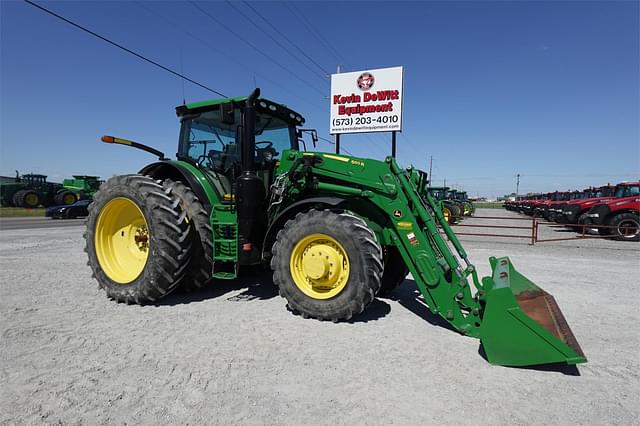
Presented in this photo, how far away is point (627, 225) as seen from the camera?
1195 cm

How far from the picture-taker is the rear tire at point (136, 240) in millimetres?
4047

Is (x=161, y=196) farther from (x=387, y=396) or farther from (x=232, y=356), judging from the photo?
(x=387, y=396)

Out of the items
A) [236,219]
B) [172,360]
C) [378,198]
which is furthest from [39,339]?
[378,198]

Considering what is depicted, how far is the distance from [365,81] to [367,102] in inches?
32.2

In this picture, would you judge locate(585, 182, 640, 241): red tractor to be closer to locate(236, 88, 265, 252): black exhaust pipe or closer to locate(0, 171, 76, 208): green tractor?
locate(236, 88, 265, 252): black exhaust pipe

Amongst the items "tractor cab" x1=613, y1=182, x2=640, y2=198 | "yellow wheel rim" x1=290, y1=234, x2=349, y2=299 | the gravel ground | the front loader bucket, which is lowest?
the gravel ground

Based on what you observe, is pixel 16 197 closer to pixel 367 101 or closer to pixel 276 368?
pixel 367 101

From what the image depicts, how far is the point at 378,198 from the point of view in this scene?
389 cm

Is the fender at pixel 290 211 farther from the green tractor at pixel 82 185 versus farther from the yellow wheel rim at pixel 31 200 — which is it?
the yellow wheel rim at pixel 31 200

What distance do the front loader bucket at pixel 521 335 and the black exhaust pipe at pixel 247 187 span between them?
2.80m

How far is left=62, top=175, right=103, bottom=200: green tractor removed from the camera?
2686 centimetres

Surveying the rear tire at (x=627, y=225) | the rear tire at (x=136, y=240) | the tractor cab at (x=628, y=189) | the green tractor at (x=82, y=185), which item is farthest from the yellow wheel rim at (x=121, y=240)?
the green tractor at (x=82, y=185)

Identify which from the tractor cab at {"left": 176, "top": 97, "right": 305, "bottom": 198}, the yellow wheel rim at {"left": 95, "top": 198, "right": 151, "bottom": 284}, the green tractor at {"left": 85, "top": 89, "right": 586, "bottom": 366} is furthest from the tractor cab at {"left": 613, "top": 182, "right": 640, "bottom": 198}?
the yellow wheel rim at {"left": 95, "top": 198, "right": 151, "bottom": 284}

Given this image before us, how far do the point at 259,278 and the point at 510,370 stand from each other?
13.0 feet
